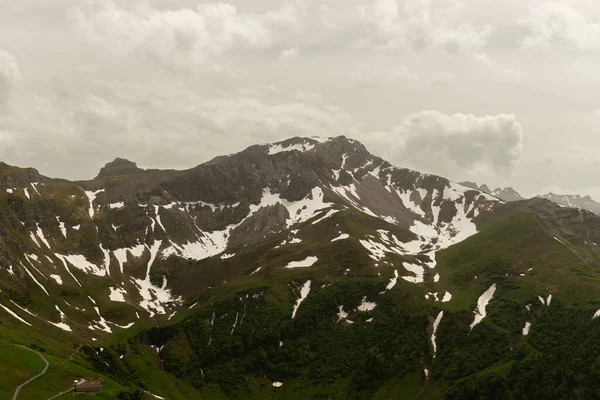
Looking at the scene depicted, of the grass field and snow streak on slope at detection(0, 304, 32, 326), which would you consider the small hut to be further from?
snow streak on slope at detection(0, 304, 32, 326)

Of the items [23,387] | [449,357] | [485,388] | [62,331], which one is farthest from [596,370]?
[62,331]

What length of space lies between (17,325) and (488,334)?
185m

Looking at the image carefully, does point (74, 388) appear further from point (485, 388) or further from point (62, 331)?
point (485, 388)

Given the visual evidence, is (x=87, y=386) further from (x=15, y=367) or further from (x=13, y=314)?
(x=13, y=314)

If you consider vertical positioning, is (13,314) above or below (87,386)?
above

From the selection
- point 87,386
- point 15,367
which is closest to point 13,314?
point 15,367

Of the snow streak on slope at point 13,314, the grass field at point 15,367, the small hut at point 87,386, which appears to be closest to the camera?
the grass field at point 15,367

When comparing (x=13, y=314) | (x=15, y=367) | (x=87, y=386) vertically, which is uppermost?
(x=13, y=314)

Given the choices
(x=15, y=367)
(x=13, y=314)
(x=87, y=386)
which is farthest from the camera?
(x=13, y=314)

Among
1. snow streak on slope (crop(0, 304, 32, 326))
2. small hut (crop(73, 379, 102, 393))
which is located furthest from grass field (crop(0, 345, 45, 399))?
snow streak on slope (crop(0, 304, 32, 326))

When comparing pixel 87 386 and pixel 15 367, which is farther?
pixel 15 367

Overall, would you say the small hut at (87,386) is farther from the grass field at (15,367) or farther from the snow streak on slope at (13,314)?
the snow streak on slope at (13,314)

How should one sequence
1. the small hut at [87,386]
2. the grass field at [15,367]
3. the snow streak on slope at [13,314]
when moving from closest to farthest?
the grass field at [15,367] < the small hut at [87,386] < the snow streak on slope at [13,314]

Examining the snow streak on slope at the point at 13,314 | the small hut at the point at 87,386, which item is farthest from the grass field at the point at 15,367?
the snow streak on slope at the point at 13,314
